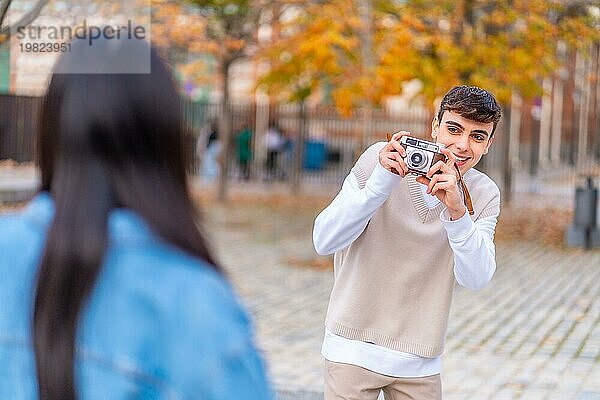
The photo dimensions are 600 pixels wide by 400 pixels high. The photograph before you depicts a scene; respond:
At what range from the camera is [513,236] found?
16.3 meters

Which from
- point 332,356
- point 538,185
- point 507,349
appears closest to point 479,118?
point 332,356

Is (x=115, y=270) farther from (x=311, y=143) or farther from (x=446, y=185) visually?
(x=311, y=143)

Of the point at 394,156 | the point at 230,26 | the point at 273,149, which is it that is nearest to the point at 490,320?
the point at 394,156

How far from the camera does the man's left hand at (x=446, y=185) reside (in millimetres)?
2939

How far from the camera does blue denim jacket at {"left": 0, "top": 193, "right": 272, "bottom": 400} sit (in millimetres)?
1596

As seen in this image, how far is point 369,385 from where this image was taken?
132 inches

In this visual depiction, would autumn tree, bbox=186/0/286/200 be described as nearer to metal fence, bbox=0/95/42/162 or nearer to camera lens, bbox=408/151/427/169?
metal fence, bbox=0/95/42/162

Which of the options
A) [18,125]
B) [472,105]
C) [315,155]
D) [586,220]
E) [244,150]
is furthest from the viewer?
[315,155]

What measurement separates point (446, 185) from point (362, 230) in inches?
16.4

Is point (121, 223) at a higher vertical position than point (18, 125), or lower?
higher

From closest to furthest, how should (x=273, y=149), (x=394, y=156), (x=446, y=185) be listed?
1. (x=446, y=185)
2. (x=394, y=156)
3. (x=273, y=149)

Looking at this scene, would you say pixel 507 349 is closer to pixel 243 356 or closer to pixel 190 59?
pixel 243 356

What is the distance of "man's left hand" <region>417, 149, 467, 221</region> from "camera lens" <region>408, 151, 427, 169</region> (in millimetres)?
31

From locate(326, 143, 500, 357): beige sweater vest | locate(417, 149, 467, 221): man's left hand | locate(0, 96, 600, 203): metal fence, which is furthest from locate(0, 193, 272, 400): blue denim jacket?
locate(0, 96, 600, 203): metal fence
